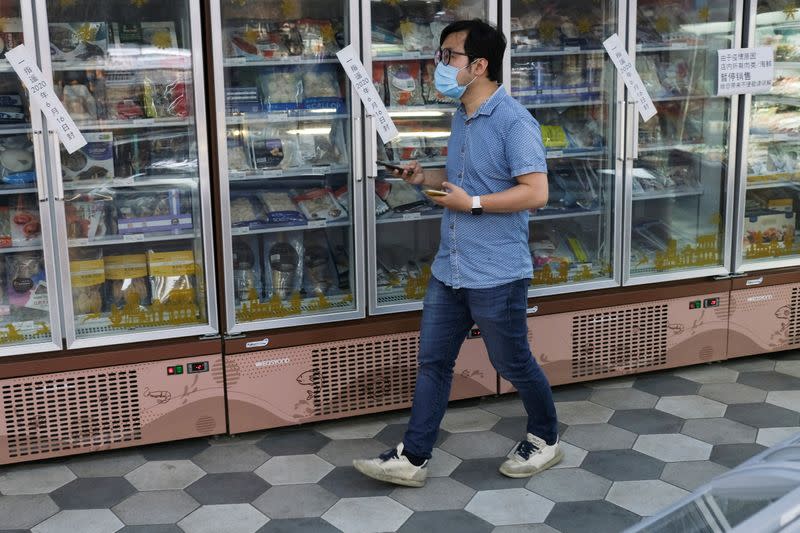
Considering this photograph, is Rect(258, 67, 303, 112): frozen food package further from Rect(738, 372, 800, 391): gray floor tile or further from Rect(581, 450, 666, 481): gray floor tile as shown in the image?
Rect(738, 372, 800, 391): gray floor tile

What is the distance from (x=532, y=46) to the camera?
4523mm

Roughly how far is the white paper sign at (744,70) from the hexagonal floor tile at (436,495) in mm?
2493

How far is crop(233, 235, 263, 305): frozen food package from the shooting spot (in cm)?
416

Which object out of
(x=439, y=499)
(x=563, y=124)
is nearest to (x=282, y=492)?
(x=439, y=499)

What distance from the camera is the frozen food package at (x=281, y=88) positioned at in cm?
414

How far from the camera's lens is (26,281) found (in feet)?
12.8

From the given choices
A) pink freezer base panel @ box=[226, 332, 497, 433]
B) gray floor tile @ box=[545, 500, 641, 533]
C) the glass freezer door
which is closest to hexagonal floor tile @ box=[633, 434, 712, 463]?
gray floor tile @ box=[545, 500, 641, 533]

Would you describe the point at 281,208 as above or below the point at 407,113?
below

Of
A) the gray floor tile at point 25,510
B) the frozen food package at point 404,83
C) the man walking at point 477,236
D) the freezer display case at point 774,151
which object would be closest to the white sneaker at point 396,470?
the man walking at point 477,236

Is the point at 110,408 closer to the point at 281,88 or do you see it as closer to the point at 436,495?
the point at 436,495

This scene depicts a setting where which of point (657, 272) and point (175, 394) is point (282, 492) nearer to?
point (175, 394)

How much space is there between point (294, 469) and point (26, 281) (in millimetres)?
1429

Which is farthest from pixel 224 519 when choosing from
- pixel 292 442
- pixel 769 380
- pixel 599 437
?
pixel 769 380

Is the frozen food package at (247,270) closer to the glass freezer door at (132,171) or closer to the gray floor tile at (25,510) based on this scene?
the glass freezer door at (132,171)
